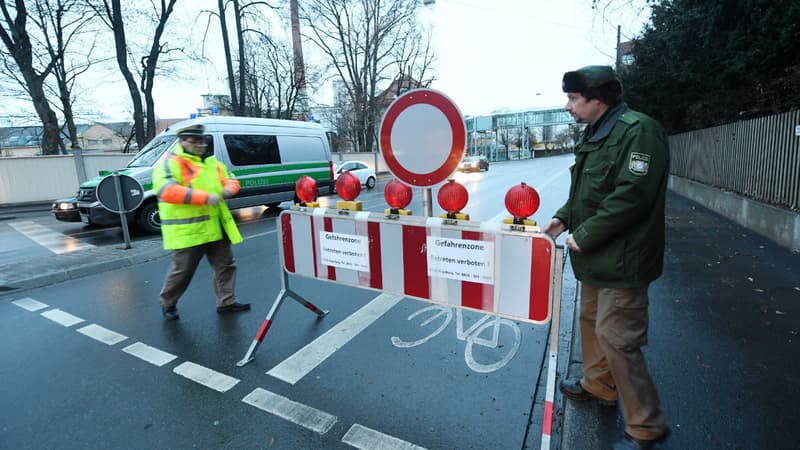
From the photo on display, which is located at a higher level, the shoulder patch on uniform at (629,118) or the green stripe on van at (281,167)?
the shoulder patch on uniform at (629,118)

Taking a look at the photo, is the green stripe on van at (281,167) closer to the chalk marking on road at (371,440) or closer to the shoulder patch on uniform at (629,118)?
the chalk marking on road at (371,440)

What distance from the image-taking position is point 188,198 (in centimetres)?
389

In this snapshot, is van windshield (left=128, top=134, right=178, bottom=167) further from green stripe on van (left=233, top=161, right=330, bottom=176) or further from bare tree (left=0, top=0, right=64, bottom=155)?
bare tree (left=0, top=0, right=64, bottom=155)

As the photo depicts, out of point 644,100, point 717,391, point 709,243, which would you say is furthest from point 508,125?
point 717,391

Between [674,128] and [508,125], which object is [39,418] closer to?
[674,128]

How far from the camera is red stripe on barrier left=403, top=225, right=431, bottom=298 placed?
2711mm

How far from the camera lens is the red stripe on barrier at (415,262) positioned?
2711mm

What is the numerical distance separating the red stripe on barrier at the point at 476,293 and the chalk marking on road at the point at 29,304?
16.4 ft

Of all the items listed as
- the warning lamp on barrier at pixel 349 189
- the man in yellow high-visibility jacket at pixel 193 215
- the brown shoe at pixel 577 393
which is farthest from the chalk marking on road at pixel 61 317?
the brown shoe at pixel 577 393

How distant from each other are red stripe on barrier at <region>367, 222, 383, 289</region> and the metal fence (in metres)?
6.60

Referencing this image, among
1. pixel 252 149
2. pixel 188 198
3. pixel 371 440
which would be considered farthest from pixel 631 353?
pixel 252 149

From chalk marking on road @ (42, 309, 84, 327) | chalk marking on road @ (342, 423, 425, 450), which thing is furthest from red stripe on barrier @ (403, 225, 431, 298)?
chalk marking on road @ (42, 309, 84, 327)

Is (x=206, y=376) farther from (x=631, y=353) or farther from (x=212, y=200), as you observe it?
(x=631, y=353)

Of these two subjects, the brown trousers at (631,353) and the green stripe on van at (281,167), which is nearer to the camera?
the brown trousers at (631,353)
